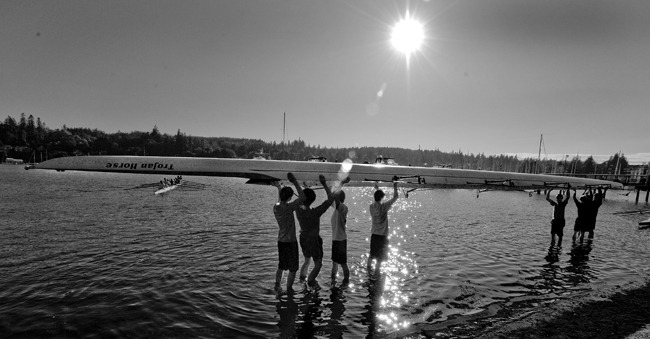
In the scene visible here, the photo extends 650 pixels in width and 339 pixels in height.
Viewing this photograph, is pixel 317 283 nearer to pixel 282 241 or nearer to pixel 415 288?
pixel 282 241

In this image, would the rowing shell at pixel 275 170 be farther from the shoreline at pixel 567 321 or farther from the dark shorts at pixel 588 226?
the shoreline at pixel 567 321

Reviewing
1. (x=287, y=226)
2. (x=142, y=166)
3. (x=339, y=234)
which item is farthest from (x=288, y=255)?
(x=142, y=166)

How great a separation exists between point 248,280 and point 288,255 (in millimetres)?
2101

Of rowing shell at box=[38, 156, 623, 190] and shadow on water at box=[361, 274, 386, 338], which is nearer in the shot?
shadow on water at box=[361, 274, 386, 338]

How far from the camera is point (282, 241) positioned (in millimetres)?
7434

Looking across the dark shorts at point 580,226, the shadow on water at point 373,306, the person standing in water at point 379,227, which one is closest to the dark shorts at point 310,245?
the shadow on water at point 373,306

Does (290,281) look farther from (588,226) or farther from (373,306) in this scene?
(588,226)

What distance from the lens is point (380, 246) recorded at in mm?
9062

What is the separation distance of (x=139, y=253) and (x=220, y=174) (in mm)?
10009

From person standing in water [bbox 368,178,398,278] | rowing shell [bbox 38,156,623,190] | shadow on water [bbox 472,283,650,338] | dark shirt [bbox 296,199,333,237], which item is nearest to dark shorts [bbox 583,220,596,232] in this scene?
rowing shell [bbox 38,156,623,190]

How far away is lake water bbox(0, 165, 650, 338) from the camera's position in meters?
6.41

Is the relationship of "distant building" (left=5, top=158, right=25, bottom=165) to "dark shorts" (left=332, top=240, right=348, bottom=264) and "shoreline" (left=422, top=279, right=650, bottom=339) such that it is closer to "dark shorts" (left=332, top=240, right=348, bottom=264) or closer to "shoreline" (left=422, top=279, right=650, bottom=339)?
"dark shorts" (left=332, top=240, right=348, bottom=264)

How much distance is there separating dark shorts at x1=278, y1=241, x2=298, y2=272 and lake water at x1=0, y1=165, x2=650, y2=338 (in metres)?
0.80

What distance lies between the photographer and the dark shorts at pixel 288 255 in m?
7.45
